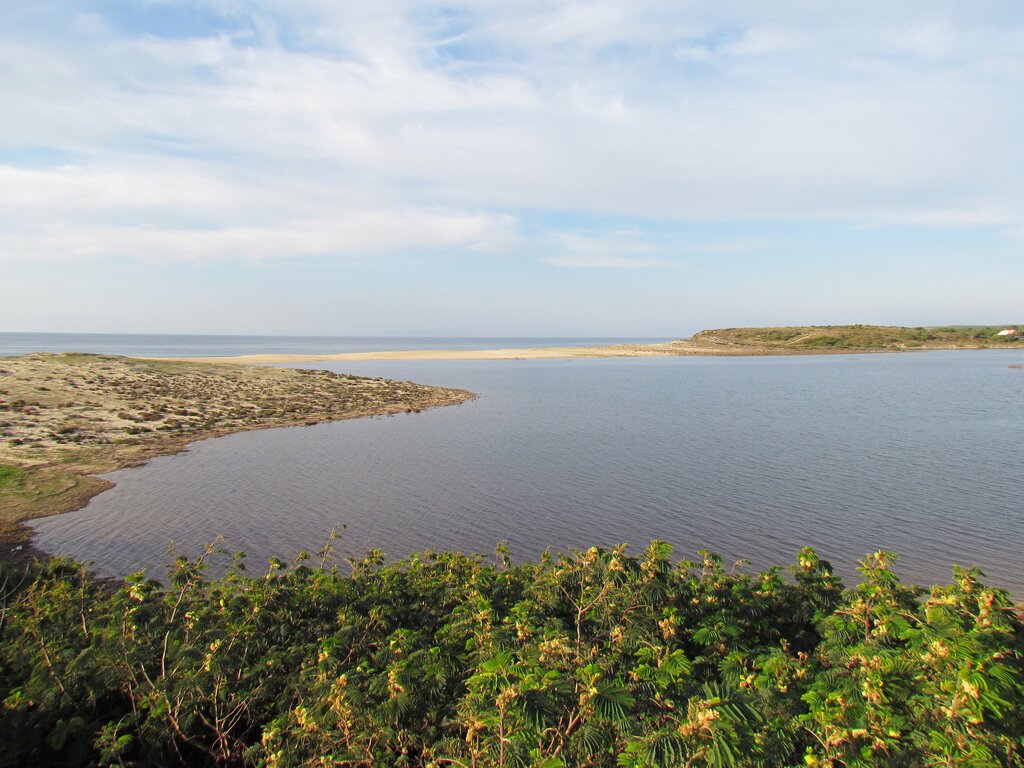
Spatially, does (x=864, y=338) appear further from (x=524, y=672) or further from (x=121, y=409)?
(x=524, y=672)

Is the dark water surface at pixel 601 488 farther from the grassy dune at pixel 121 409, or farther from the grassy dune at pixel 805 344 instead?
the grassy dune at pixel 805 344

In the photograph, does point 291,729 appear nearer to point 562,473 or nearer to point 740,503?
point 740,503

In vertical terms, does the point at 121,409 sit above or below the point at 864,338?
below

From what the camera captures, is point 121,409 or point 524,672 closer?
point 524,672

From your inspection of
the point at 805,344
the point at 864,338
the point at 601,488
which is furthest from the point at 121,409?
the point at 864,338

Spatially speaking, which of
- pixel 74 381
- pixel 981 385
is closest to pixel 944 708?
pixel 74 381

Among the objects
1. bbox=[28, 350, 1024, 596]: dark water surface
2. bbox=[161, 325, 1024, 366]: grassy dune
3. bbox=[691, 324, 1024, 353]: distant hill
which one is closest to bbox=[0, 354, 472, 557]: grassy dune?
bbox=[28, 350, 1024, 596]: dark water surface
